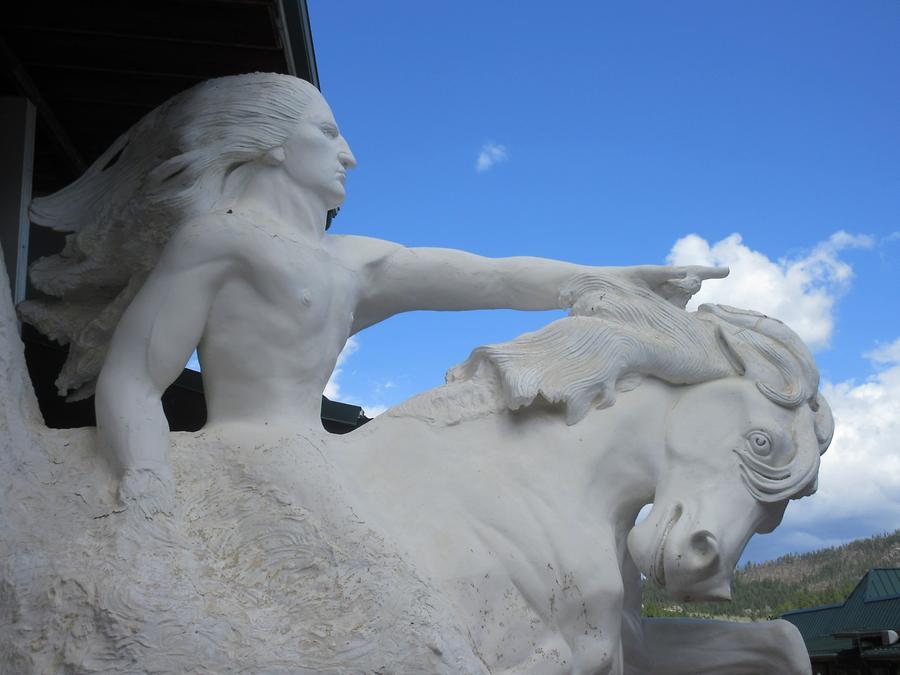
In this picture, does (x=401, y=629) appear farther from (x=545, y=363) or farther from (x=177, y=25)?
(x=177, y=25)

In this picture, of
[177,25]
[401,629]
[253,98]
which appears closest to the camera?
[401,629]

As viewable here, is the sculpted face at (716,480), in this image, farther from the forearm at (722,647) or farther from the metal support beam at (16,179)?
the metal support beam at (16,179)

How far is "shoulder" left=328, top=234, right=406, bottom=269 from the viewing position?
2525 mm

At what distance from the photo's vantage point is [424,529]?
2154mm

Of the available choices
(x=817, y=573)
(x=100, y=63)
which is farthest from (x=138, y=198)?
(x=817, y=573)

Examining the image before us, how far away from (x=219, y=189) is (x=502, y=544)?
40.2 inches

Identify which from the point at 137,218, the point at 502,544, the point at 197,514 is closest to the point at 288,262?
the point at 137,218

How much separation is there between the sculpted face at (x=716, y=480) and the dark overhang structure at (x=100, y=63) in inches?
57.7

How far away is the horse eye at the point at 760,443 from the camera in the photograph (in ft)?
7.75

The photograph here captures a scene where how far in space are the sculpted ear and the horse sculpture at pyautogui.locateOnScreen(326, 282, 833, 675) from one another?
0.63 metres

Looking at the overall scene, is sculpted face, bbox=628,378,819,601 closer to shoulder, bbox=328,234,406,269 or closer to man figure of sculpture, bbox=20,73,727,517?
man figure of sculpture, bbox=20,73,727,517

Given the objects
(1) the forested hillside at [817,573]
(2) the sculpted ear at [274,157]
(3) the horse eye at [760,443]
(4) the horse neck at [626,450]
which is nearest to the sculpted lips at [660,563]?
(4) the horse neck at [626,450]

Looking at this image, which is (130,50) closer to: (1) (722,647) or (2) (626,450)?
(2) (626,450)

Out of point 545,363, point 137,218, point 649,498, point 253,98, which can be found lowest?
point 649,498
